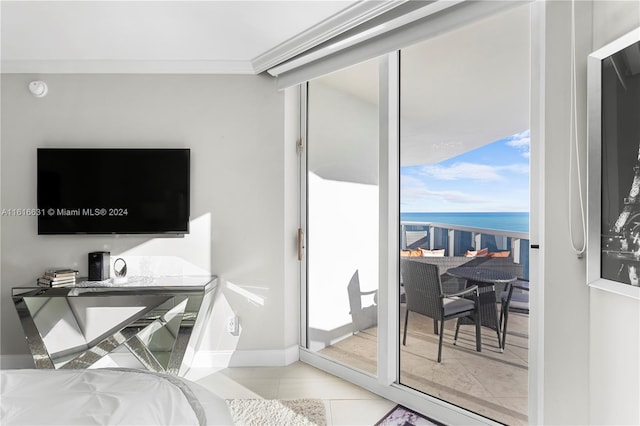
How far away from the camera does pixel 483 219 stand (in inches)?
75.2

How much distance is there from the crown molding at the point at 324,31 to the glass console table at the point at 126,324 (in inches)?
69.8

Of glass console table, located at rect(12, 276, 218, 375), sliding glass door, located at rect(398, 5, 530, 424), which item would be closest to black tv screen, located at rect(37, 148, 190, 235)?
glass console table, located at rect(12, 276, 218, 375)

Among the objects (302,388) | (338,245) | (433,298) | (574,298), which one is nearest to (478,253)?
(433,298)

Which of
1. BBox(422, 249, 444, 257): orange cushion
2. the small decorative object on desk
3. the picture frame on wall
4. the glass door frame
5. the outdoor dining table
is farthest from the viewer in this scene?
the small decorative object on desk

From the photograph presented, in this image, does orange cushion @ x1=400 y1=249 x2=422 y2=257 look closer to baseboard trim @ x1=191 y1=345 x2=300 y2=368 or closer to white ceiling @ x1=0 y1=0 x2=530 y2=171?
white ceiling @ x1=0 y1=0 x2=530 y2=171

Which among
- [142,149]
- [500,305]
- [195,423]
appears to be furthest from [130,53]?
[500,305]

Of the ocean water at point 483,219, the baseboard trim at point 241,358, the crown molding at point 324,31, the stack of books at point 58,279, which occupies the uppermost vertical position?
the crown molding at point 324,31

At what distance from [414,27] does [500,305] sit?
165 cm

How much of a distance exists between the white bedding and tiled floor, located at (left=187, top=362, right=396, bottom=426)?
122cm

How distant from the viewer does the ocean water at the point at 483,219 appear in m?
1.75

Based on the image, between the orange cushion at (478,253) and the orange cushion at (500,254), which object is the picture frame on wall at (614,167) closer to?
the orange cushion at (500,254)

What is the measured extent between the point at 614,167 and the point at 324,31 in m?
1.74

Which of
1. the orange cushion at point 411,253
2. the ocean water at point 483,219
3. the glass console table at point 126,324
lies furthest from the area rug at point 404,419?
the glass console table at point 126,324

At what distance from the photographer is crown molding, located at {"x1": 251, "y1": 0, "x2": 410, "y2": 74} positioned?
190 centimetres
